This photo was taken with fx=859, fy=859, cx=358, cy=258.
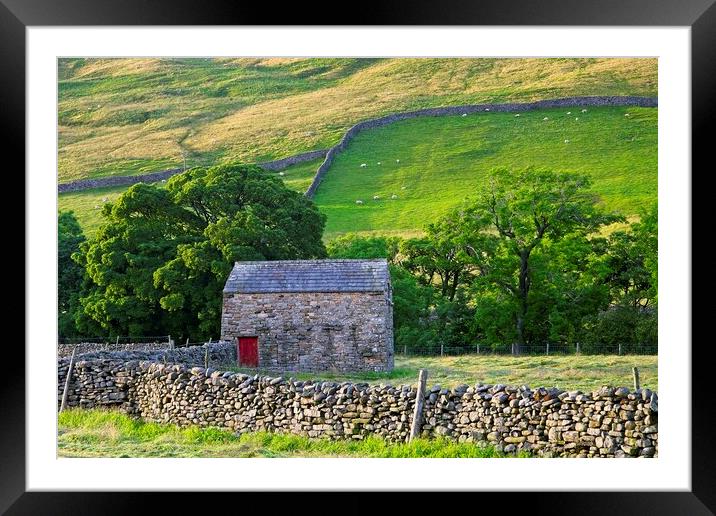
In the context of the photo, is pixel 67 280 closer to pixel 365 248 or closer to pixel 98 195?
pixel 365 248

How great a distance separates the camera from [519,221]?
24.5m

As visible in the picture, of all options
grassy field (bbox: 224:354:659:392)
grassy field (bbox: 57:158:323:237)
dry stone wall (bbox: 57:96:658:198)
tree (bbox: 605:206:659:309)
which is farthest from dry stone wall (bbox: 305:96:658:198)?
grassy field (bbox: 224:354:659:392)

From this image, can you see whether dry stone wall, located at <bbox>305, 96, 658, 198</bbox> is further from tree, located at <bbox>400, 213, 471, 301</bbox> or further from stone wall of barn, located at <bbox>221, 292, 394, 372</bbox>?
stone wall of barn, located at <bbox>221, 292, 394, 372</bbox>

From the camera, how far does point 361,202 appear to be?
37.0m

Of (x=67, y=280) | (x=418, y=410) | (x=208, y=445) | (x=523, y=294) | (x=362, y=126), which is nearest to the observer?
(x=418, y=410)

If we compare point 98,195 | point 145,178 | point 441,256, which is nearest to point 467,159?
point 145,178

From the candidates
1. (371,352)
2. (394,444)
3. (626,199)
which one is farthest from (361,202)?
(394,444)

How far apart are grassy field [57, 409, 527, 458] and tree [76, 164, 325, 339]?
11195 mm

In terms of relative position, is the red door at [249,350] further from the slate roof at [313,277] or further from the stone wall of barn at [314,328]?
the slate roof at [313,277]

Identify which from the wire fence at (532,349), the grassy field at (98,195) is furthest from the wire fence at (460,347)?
the grassy field at (98,195)

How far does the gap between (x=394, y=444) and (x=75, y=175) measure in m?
38.3

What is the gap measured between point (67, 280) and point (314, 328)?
10.7 m
